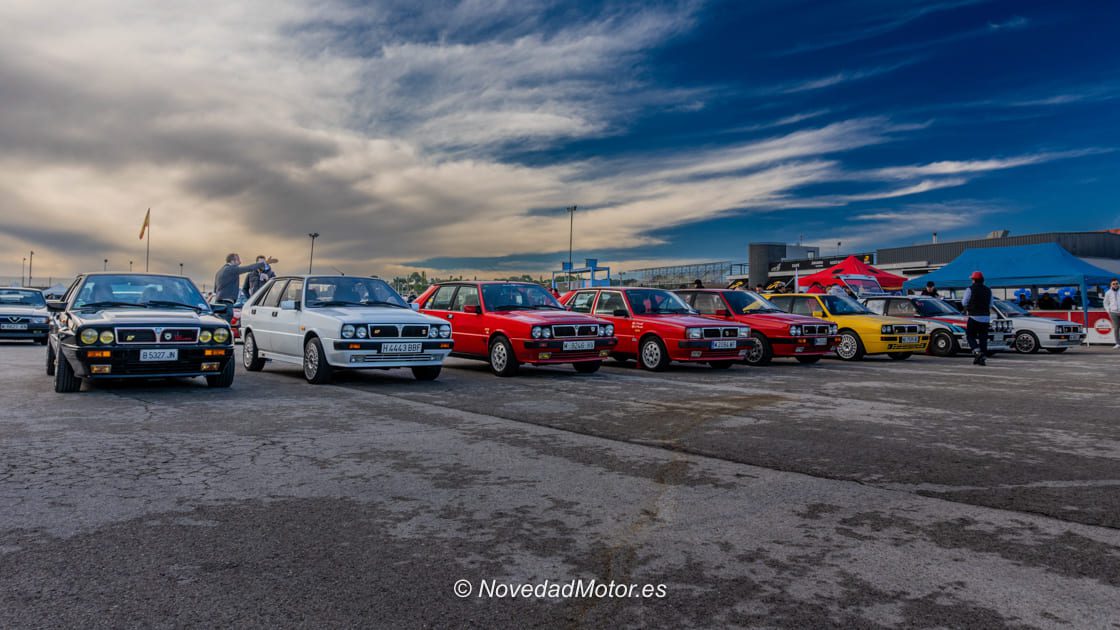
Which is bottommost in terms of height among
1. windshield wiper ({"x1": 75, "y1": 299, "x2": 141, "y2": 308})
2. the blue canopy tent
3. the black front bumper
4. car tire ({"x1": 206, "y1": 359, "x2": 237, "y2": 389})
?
car tire ({"x1": 206, "y1": 359, "x2": 237, "y2": 389})

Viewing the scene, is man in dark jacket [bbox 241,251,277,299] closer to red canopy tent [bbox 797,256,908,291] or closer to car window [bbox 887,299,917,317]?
car window [bbox 887,299,917,317]

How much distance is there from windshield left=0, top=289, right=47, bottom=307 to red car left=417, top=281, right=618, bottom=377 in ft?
41.3

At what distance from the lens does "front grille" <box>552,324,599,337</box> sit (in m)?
11.3

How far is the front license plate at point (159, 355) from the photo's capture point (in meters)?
8.53

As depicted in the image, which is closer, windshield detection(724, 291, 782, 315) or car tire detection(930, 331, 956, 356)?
windshield detection(724, 291, 782, 315)

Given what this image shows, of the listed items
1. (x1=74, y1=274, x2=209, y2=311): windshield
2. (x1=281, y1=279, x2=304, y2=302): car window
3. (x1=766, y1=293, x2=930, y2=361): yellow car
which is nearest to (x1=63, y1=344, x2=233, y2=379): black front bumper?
(x1=74, y1=274, x2=209, y2=311): windshield

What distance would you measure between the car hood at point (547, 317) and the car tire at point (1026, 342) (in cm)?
1389

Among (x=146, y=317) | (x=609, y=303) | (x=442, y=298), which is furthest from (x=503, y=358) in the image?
(x=146, y=317)

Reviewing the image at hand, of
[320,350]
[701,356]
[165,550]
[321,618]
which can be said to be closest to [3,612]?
[165,550]

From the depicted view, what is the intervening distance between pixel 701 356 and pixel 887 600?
31.9 ft

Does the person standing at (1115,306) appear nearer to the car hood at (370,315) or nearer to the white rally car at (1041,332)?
the white rally car at (1041,332)

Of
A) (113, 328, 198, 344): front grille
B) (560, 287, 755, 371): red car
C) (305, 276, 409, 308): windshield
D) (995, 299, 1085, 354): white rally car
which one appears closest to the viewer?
(113, 328, 198, 344): front grille

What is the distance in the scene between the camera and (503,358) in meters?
11.4

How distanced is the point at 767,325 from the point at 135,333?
Result: 33.3 ft
